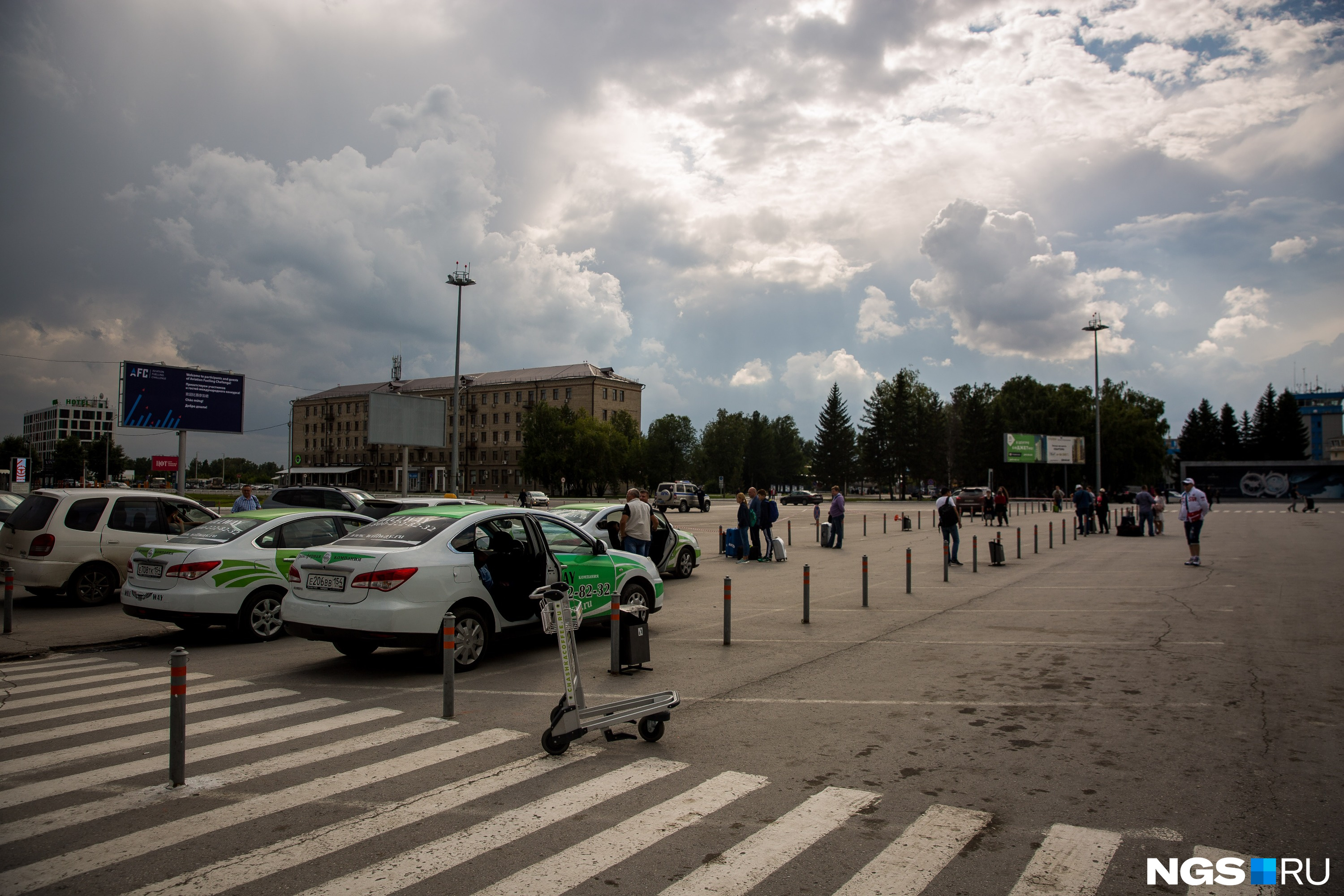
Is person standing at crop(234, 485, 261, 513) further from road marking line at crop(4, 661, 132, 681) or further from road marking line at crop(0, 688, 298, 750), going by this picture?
→ road marking line at crop(0, 688, 298, 750)

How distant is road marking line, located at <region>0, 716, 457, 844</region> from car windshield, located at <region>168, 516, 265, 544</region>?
16.7ft

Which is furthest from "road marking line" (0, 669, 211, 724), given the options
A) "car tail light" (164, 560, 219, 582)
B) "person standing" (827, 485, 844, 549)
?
"person standing" (827, 485, 844, 549)

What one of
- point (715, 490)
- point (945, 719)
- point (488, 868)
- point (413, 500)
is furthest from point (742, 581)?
point (715, 490)

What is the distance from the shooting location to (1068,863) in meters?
3.83

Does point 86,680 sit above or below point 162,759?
below

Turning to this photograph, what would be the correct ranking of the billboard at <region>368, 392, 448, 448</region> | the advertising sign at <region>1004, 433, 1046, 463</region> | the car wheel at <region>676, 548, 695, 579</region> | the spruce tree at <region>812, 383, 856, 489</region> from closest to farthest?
the car wheel at <region>676, 548, 695, 579</region> < the billboard at <region>368, 392, 448, 448</region> < the advertising sign at <region>1004, 433, 1046, 463</region> < the spruce tree at <region>812, 383, 856, 489</region>

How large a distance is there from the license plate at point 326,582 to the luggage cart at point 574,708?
2908mm

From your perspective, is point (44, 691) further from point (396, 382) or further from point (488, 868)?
point (396, 382)

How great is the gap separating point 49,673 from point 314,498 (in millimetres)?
9116

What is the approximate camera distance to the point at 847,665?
8398 mm

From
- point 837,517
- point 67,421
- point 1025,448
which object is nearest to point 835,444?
point 1025,448

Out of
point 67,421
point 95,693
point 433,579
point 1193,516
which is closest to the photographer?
point 95,693

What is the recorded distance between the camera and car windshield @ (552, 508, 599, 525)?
15.5m

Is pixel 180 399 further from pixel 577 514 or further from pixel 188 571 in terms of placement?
pixel 188 571
